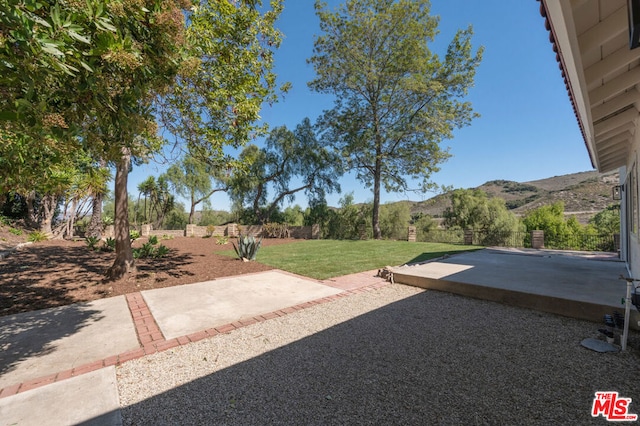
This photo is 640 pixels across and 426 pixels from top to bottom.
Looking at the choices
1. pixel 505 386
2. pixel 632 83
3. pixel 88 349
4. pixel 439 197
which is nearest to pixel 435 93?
pixel 439 197

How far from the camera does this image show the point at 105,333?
3547 mm

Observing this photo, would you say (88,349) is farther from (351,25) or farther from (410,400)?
(351,25)

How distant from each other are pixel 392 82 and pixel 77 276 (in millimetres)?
19707

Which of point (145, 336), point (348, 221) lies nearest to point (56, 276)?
point (145, 336)

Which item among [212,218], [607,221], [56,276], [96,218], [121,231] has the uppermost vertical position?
[607,221]

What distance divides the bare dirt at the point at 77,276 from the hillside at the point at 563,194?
76.7ft

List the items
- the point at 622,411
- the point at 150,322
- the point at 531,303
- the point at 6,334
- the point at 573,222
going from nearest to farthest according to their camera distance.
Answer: the point at 622,411
the point at 6,334
the point at 150,322
the point at 531,303
the point at 573,222

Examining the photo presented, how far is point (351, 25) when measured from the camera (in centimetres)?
1784

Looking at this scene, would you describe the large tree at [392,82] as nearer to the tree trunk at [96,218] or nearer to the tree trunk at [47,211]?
the tree trunk at [96,218]

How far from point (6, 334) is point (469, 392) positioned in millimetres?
5680

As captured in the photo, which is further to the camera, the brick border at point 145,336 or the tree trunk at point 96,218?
the tree trunk at point 96,218

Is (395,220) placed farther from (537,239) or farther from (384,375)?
(384,375)

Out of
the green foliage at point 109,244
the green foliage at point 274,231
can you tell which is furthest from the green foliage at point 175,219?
the green foliage at point 109,244

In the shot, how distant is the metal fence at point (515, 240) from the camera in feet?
40.3
